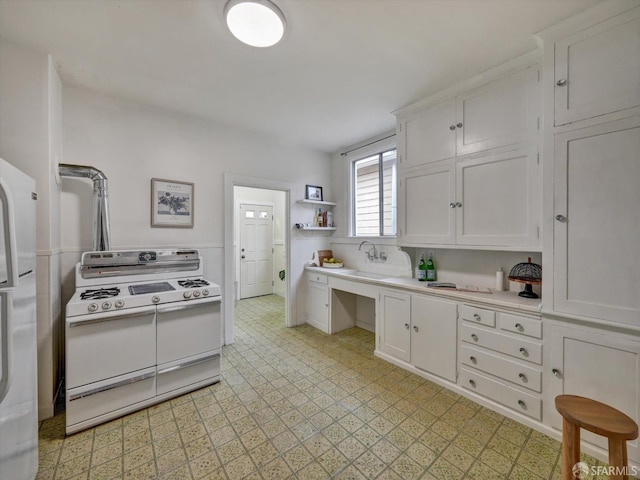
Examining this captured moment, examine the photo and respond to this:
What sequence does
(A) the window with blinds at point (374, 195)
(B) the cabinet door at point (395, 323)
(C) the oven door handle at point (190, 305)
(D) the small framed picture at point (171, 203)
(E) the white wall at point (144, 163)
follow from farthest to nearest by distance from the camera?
(A) the window with blinds at point (374, 195), (D) the small framed picture at point (171, 203), (B) the cabinet door at point (395, 323), (E) the white wall at point (144, 163), (C) the oven door handle at point (190, 305)

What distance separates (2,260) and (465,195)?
2.90m

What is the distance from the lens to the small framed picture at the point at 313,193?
13.2ft

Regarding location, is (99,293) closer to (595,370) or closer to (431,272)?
(431,272)

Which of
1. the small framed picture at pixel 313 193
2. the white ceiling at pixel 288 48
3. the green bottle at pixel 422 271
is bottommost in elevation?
the green bottle at pixel 422 271

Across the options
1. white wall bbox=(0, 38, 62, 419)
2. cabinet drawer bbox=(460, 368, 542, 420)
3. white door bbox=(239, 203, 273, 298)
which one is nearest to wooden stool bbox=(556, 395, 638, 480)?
cabinet drawer bbox=(460, 368, 542, 420)

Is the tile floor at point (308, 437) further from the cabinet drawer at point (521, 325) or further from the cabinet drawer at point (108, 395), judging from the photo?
the cabinet drawer at point (521, 325)

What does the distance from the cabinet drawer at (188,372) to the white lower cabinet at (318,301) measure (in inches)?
63.7

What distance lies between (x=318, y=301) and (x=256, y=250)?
240 centimetres

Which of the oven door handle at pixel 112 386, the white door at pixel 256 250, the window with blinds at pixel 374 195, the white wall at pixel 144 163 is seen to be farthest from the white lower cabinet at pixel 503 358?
the white door at pixel 256 250

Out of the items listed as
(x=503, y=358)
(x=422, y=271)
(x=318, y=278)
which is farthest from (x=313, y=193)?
(x=503, y=358)

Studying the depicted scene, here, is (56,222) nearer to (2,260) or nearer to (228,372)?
(2,260)

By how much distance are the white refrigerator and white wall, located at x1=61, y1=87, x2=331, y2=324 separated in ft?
3.63

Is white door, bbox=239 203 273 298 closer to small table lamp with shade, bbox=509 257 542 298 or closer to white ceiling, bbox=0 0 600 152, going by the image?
white ceiling, bbox=0 0 600 152

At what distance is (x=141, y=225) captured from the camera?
109 inches
